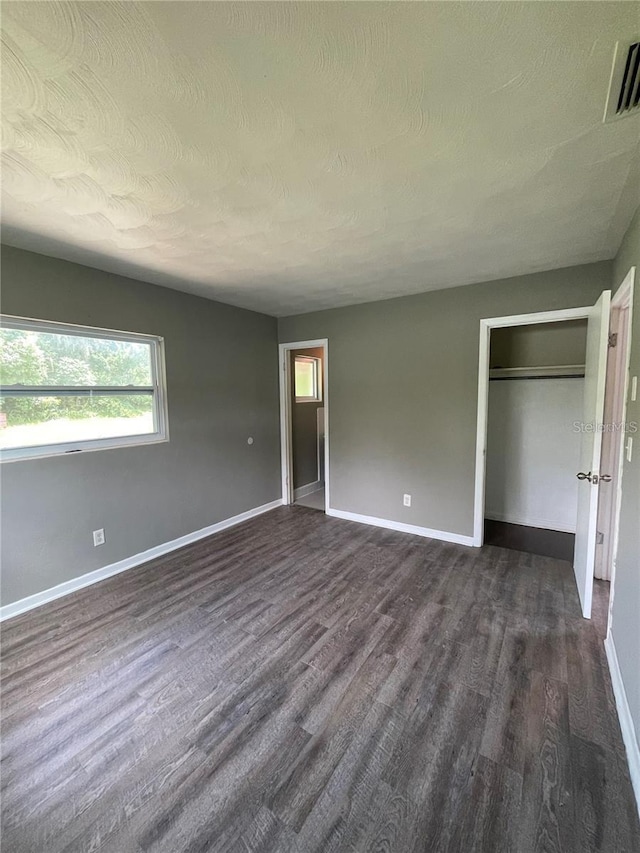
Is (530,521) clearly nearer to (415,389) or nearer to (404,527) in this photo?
(404,527)

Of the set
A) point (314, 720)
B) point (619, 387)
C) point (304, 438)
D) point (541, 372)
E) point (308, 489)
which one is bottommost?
point (314, 720)

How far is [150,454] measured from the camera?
3.09 m

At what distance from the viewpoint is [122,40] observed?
0.94 meters

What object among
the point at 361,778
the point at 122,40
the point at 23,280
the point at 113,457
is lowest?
the point at 361,778

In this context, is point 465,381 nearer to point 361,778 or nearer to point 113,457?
point 361,778

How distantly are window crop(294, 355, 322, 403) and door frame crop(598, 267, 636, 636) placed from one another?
361cm

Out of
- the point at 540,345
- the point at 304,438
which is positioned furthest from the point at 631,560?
the point at 304,438

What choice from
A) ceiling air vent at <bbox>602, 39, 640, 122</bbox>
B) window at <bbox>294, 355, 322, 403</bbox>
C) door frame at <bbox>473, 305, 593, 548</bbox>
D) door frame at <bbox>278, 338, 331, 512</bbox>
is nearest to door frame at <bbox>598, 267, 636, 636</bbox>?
door frame at <bbox>473, 305, 593, 548</bbox>

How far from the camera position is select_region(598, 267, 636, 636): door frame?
76.4 inches

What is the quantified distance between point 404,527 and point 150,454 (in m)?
2.69

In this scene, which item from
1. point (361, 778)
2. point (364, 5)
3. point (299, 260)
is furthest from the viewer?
point (299, 260)

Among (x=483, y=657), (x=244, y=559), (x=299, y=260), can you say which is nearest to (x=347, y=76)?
(x=299, y=260)

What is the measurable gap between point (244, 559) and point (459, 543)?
6.90ft

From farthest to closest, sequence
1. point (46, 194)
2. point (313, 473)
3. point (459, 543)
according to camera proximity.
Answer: point (313, 473) < point (459, 543) < point (46, 194)
